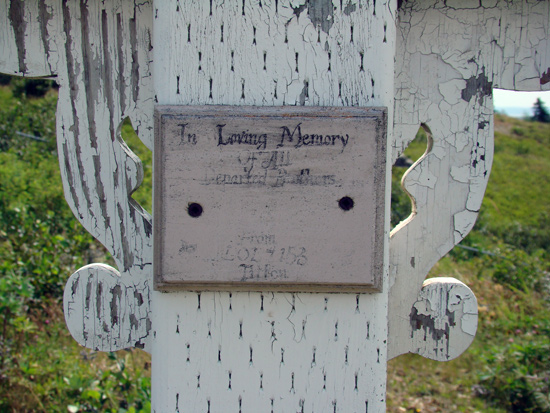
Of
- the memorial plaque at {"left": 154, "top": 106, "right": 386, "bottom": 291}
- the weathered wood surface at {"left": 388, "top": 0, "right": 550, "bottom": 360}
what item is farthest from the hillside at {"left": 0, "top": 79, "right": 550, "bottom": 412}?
the weathered wood surface at {"left": 388, "top": 0, "right": 550, "bottom": 360}

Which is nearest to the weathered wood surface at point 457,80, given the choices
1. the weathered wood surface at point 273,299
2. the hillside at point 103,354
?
the weathered wood surface at point 273,299

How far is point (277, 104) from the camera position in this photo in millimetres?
977

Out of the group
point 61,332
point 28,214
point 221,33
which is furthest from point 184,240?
point 28,214

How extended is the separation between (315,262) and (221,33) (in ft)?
1.50

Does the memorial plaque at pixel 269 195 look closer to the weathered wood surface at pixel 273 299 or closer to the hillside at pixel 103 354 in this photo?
the weathered wood surface at pixel 273 299

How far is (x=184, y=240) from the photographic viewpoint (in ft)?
3.16

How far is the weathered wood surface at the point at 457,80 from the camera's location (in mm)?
1090

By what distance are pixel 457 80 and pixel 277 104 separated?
398 mm

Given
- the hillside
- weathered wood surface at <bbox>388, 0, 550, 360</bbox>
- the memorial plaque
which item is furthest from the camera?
the hillside

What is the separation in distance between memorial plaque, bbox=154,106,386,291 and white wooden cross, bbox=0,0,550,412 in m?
0.05

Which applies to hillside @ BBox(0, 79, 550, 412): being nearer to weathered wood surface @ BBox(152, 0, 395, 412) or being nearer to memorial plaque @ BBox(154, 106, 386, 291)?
weathered wood surface @ BBox(152, 0, 395, 412)

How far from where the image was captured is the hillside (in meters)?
2.42

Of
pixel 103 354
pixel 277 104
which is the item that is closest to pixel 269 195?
pixel 277 104

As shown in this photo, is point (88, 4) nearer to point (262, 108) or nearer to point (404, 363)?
point (262, 108)
